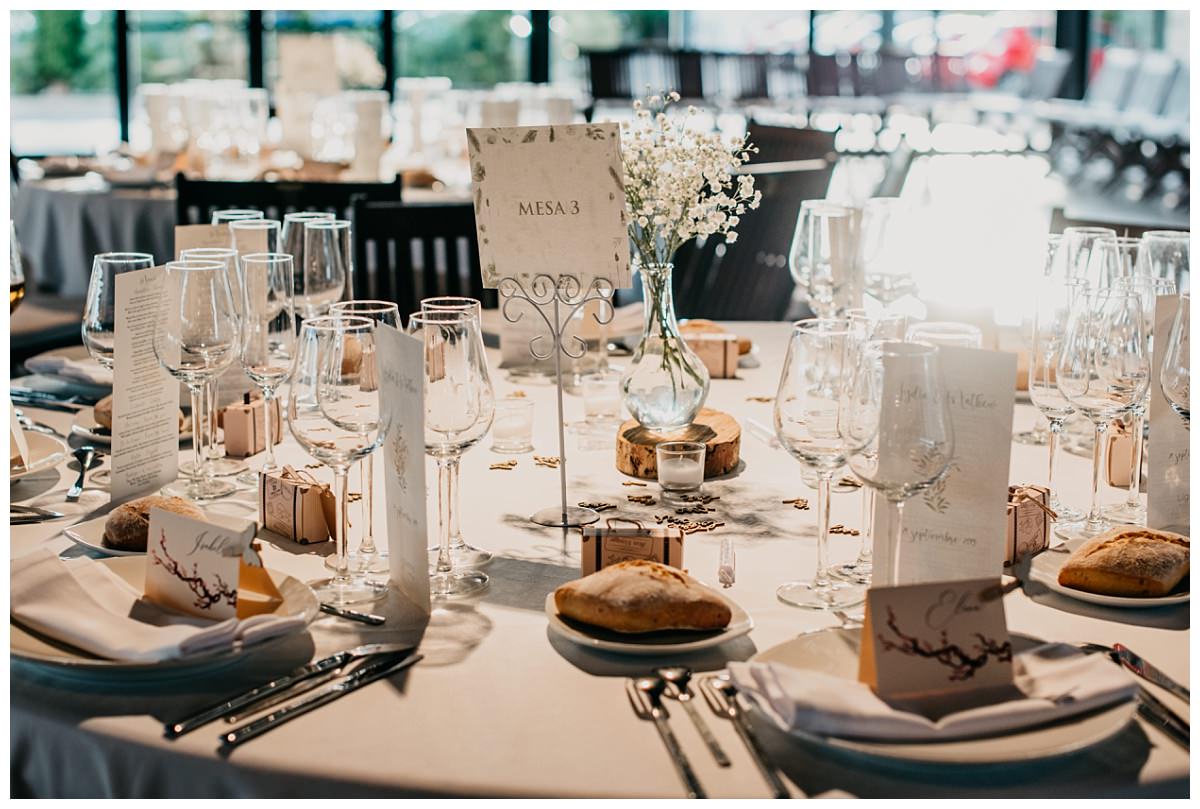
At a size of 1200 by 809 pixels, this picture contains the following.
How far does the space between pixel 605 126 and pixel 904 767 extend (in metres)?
0.86

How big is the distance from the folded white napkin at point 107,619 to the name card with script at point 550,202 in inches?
23.2

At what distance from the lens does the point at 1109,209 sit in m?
10.3

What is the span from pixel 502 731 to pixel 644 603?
19 centimetres

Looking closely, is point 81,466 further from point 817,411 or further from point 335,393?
point 817,411

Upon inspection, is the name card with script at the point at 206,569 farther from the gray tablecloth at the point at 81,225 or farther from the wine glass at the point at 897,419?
the gray tablecloth at the point at 81,225

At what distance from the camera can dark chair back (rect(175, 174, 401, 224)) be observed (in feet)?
10.9

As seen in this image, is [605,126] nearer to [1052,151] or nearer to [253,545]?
[253,545]

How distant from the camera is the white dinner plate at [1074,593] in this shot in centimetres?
130

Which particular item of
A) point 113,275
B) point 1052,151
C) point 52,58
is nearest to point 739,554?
point 113,275

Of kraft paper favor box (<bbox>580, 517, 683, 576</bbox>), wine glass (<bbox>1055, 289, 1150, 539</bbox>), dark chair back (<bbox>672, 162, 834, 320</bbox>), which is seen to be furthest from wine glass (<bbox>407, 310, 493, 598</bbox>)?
dark chair back (<bbox>672, 162, 834, 320</bbox>)

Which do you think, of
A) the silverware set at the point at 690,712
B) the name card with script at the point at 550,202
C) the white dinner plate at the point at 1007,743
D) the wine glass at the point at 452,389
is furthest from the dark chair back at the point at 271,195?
the white dinner plate at the point at 1007,743

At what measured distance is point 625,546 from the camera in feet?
4.40

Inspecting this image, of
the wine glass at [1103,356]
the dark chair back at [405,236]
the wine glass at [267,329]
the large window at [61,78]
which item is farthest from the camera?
the large window at [61,78]

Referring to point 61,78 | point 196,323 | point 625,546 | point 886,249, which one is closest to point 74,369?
point 196,323
